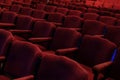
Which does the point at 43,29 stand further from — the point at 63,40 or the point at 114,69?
the point at 114,69

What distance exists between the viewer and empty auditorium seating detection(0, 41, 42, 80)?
64.2 inches

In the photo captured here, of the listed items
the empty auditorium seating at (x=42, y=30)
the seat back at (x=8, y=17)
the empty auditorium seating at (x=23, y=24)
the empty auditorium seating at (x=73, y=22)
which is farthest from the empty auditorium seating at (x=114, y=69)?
the seat back at (x=8, y=17)

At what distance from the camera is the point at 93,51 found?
6.77 ft

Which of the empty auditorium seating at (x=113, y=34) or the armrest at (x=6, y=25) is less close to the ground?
the empty auditorium seating at (x=113, y=34)

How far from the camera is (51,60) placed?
4.94 ft

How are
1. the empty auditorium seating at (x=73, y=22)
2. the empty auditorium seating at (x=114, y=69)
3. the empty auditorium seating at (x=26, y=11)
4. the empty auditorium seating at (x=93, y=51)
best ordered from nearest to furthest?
the empty auditorium seating at (x=114, y=69) < the empty auditorium seating at (x=93, y=51) < the empty auditorium seating at (x=73, y=22) < the empty auditorium seating at (x=26, y=11)

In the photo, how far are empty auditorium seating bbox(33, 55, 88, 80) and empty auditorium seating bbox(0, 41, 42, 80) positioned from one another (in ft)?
0.32

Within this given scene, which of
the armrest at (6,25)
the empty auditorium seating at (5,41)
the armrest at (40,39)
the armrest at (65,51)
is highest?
the empty auditorium seating at (5,41)

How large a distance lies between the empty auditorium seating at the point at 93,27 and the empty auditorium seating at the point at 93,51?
2.82 feet

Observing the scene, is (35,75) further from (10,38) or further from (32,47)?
(10,38)

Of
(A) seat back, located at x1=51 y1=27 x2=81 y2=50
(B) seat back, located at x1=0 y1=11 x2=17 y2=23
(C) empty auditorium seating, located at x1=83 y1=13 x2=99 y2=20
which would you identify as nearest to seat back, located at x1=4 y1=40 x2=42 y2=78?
(A) seat back, located at x1=51 y1=27 x2=81 y2=50

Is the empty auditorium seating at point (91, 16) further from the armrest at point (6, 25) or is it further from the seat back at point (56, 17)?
the armrest at point (6, 25)

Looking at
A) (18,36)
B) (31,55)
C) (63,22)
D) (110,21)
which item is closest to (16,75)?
(31,55)

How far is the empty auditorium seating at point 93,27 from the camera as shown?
297 cm
